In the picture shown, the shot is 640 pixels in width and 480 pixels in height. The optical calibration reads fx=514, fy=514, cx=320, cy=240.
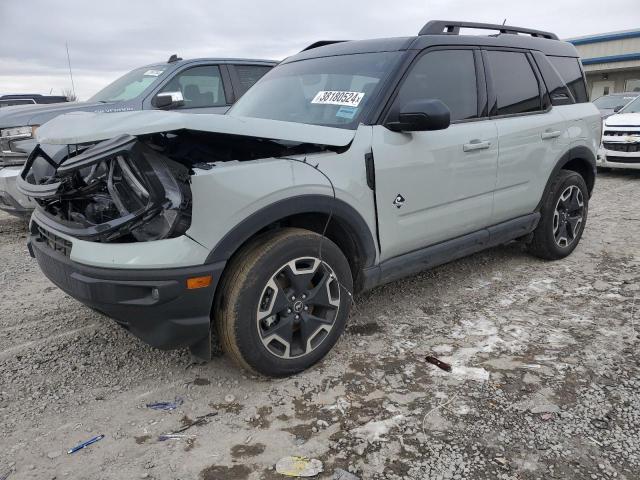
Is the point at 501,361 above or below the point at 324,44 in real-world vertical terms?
below

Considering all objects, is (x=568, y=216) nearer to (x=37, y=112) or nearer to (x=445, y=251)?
(x=445, y=251)

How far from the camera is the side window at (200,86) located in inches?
246

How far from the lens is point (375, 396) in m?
2.66

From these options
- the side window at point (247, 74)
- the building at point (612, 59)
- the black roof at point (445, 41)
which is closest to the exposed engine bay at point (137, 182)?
the black roof at point (445, 41)

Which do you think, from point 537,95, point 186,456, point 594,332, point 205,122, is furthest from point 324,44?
point 186,456

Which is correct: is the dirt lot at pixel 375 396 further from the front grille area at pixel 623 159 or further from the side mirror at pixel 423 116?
the front grille area at pixel 623 159

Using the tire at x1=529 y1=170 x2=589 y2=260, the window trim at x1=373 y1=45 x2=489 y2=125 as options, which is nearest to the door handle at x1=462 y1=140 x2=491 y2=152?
the window trim at x1=373 y1=45 x2=489 y2=125

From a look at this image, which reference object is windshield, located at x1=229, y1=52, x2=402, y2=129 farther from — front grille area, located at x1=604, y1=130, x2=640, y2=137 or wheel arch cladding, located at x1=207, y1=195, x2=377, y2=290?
front grille area, located at x1=604, y1=130, x2=640, y2=137

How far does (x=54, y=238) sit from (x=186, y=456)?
1.32m

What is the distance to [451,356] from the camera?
3.07m

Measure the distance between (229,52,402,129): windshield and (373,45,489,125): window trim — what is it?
0.31 ft

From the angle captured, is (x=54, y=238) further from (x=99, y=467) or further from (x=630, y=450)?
(x=630, y=450)

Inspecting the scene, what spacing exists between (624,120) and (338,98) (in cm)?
817

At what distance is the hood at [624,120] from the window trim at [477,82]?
6.85 meters
